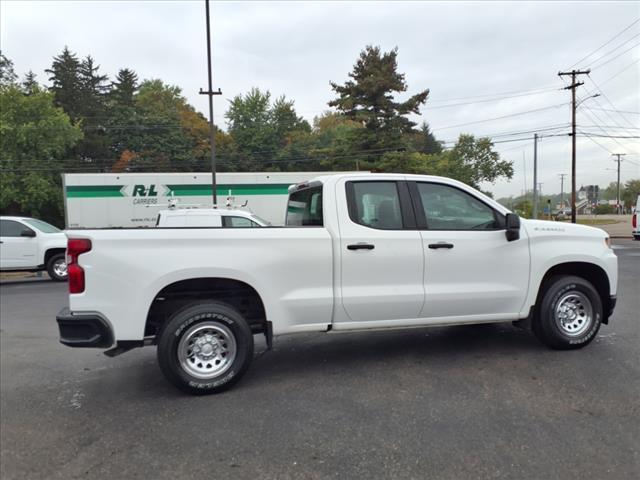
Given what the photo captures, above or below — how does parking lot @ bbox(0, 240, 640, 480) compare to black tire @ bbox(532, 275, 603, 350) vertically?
below

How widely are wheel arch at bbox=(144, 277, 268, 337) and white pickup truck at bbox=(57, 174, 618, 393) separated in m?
0.01

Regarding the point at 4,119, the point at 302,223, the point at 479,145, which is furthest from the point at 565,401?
the point at 479,145

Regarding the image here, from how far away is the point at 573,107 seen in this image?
33.0 metres

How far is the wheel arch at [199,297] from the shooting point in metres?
4.11

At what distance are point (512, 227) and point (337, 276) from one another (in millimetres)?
1798

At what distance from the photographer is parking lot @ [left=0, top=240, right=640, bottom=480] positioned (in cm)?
286

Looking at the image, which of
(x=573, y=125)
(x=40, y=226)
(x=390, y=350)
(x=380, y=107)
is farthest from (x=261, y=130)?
(x=390, y=350)

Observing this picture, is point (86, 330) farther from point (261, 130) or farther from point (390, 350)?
point (261, 130)

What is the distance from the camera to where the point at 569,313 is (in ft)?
16.1

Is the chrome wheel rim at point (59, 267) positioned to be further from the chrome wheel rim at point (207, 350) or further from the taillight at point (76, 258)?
the chrome wheel rim at point (207, 350)

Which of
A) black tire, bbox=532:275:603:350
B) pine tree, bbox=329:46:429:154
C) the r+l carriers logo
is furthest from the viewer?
pine tree, bbox=329:46:429:154

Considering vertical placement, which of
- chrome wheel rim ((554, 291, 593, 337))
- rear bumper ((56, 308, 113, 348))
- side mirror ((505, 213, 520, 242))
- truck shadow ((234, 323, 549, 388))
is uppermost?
side mirror ((505, 213, 520, 242))

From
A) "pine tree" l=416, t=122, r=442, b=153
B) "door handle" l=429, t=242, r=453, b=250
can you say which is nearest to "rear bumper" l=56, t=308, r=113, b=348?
"door handle" l=429, t=242, r=453, b=250

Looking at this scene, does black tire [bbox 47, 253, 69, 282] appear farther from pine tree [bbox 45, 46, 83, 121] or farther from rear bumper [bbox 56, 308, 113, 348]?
pine tree [bbox 45, 46, 83, 121]
